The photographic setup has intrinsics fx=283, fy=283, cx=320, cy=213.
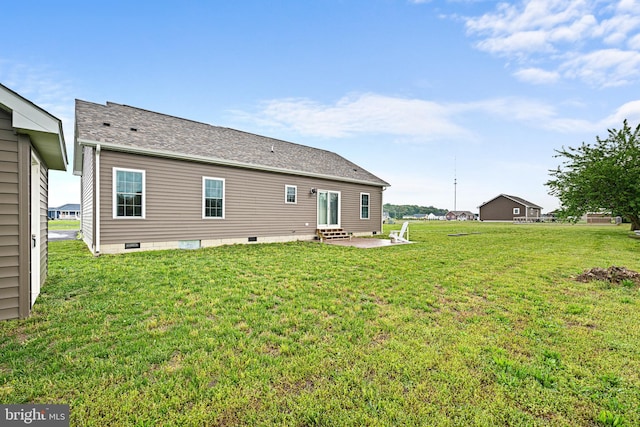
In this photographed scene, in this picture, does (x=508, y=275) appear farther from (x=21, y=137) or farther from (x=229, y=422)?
(x=21, y=137)

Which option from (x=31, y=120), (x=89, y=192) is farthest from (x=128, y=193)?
(x=31, y=120)

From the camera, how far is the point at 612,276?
5719 millimetres

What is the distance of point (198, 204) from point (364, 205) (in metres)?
8.89

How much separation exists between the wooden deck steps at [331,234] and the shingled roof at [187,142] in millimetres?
2550

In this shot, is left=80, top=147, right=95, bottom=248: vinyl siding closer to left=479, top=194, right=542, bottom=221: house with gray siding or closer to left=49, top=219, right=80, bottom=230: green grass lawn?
left=49, top=219, right=80, bottom=230: green grass lawn

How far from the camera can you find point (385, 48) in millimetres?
14000

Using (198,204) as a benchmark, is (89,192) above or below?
above

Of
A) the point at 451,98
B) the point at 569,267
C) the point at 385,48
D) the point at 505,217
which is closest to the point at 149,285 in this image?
the point at 569,267

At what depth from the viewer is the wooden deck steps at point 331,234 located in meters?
13.1

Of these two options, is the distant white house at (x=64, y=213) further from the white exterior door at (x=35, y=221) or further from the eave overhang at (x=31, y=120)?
the eave overhang at (x=31, y=120)

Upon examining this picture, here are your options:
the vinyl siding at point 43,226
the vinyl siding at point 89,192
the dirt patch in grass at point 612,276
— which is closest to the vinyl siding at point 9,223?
the vinyl siding at point 43,226

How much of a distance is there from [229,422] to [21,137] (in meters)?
4.20

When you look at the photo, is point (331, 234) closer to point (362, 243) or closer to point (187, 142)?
point (362, 243)

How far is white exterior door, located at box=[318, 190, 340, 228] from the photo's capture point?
13.7 meters
